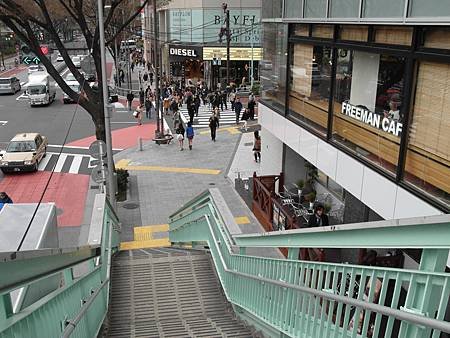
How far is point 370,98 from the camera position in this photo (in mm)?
9758

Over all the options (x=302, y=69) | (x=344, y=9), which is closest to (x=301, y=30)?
(x=302, y=69)

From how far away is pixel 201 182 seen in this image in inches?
814

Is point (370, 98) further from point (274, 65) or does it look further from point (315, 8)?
point (274, 65)

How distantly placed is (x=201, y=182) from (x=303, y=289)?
53.9 feet

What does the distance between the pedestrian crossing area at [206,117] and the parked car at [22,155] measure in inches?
436

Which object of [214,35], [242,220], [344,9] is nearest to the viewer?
[344,9]

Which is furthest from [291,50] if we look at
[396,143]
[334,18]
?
[396,143]

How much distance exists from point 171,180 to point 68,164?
6063 mm

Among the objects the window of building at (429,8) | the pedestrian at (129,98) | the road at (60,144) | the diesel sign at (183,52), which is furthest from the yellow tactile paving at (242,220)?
the diesel sign at (183,52)

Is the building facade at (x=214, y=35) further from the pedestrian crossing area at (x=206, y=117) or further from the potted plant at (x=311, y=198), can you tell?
the potted plant at (x=311, y=198)

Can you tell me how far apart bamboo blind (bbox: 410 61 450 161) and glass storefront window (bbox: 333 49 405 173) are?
18.4 inches

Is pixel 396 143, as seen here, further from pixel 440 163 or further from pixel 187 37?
pixel 187 37

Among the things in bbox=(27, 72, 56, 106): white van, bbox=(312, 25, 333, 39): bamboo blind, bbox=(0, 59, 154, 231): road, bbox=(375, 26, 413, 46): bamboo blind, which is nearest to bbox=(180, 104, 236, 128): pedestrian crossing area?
bbox=(0, 59, 154, 231): road

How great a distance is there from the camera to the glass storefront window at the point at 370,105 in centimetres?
853
